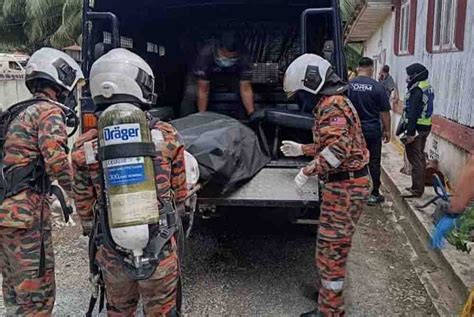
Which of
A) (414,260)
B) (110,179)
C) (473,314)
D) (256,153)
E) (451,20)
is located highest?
(451,20)

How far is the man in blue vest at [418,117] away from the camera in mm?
6242

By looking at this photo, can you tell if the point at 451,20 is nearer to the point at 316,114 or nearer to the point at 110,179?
the point at 316,114

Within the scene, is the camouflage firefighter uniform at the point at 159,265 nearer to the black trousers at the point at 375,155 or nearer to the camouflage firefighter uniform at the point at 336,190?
the camouflage firefighter uniform at the point at 336,190

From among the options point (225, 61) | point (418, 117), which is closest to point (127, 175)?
point (225, 61)

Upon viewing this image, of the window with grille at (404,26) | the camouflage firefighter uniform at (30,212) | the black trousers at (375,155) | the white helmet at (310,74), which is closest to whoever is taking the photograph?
the camouflage firefighter uniform at (30,212)

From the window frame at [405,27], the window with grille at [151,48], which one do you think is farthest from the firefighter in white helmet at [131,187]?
the window frame at [405,27]

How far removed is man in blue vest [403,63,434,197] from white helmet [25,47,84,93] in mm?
4392

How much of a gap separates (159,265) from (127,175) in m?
0.49

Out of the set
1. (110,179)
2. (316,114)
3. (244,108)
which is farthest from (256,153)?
(110,179)

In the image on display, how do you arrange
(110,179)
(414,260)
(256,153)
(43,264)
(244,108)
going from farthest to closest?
(244,108) → (414,260) → (256,153) → (43,264) → (110,179)

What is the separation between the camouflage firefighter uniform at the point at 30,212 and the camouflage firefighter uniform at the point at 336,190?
5.04 feet

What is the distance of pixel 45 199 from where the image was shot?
10.0ft

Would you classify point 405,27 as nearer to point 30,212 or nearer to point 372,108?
point 372,108

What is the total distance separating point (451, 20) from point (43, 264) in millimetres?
6293
